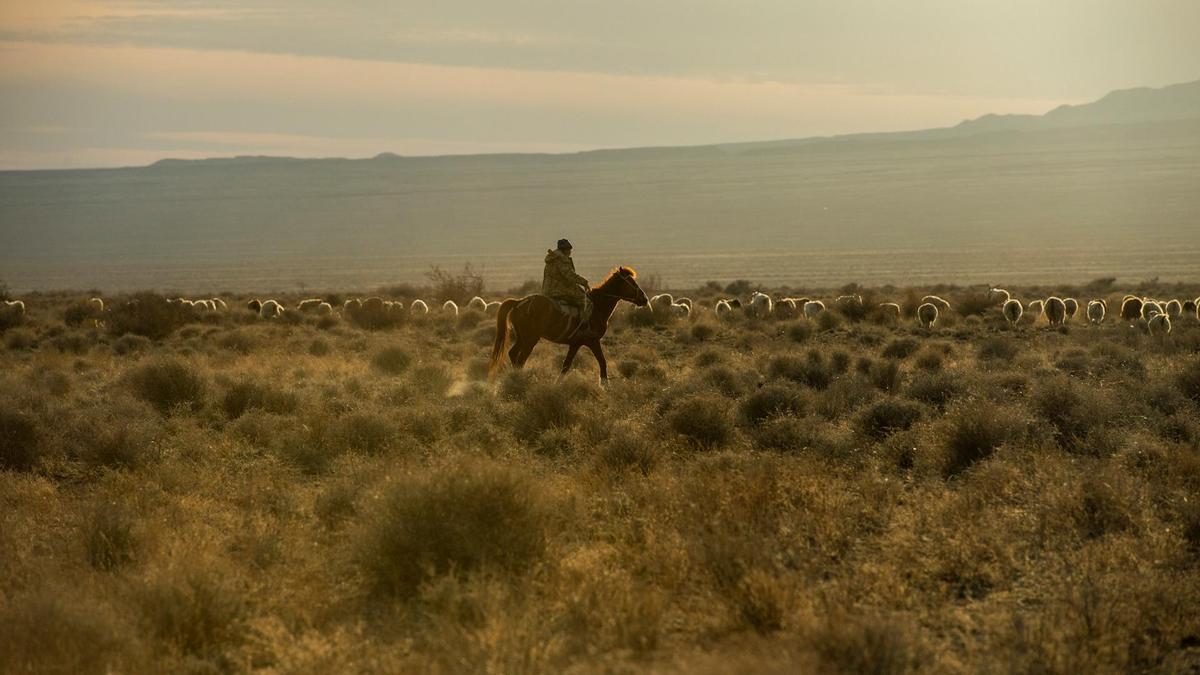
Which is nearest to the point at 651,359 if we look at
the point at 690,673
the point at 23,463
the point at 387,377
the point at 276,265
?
the point at 387,377

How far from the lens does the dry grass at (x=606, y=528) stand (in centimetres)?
626

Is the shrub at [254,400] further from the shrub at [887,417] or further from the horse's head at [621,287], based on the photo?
the shrub at [887,417]

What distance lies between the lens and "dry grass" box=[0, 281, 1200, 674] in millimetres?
6258

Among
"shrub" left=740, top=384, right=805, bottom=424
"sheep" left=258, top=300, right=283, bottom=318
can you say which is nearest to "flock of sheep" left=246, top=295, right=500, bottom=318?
"sheep" left=258, top=300, right=283, bottom=318

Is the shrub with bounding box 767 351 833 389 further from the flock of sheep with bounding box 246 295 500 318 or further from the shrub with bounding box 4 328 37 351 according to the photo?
the shrub with bounding box 4 328 37 351

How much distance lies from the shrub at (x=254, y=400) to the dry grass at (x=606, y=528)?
0.13ft

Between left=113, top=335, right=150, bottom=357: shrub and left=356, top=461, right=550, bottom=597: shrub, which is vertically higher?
left=356, top=461, right=550, bottom=597: shrub

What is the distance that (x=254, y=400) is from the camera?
52.2ft

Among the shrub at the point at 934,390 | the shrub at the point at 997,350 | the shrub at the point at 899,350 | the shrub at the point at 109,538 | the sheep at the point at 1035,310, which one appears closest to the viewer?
the shrub at the point at 109,538

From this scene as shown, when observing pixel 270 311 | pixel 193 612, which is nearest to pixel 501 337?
pixel 193 612

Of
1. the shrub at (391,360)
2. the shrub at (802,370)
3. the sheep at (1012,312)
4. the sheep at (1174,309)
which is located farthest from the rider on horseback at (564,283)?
the sheep at (1174,309)

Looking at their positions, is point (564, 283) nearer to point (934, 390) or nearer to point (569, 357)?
point (569, 357)

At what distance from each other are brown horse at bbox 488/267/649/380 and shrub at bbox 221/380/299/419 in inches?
112

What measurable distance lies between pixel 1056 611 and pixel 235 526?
5752mm
